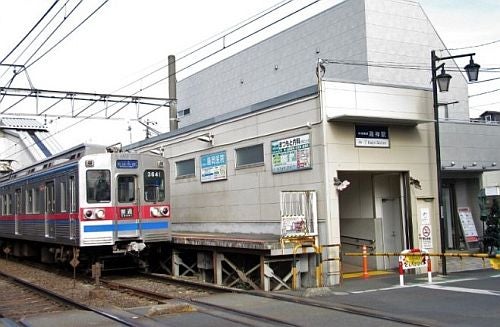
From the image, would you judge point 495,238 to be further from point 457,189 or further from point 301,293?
point 301,293

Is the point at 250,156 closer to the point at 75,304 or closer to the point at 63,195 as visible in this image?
the point at 63,195

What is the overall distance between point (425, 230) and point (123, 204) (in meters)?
8.21

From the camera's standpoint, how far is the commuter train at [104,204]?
14612 millimetres


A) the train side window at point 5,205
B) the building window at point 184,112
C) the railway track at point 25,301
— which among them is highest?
the building window at point 184,112

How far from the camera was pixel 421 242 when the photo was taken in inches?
605

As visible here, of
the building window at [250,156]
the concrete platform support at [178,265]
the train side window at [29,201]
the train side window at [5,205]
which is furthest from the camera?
the train side window at [5,205]

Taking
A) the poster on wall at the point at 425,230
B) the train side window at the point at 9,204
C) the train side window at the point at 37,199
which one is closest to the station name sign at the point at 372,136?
the poster on wall at the point at 425,230

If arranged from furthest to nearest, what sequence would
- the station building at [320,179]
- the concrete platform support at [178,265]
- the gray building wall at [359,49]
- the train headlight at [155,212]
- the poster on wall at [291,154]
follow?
the gray building wall at [359,49] < the concrete platform support at [178,265] < the train headlight at [155,212] < the poster on wall at [291,154] < the station building at [320,179]

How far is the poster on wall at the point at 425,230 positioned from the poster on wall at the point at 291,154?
3.81 m

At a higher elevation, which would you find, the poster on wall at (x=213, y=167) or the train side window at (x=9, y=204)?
the poster on wall at (x=213, y=167)

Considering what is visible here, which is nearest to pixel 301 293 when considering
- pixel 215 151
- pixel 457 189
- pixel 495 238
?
pixel 215 151

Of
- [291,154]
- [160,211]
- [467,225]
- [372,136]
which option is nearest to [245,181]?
[291,154]

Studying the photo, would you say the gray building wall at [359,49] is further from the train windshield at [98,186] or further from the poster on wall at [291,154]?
the train windshield at [98,186]

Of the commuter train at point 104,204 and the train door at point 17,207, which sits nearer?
the commuter train at point 104,204
